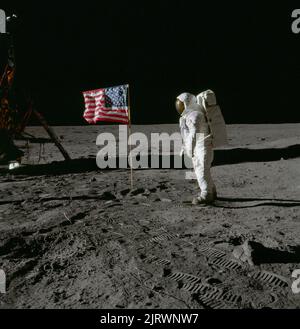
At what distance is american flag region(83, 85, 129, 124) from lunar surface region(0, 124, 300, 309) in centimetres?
108

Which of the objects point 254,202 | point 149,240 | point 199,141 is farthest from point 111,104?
point 149,240

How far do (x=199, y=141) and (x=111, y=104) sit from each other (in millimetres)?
1692

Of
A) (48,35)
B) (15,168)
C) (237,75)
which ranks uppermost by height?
(48,35)

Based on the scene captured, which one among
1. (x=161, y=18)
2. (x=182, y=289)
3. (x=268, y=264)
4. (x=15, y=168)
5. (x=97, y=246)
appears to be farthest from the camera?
(x=161, y=18)

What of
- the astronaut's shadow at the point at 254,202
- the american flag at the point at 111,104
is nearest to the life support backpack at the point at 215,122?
the astronaut's shadow at the point at 254,202

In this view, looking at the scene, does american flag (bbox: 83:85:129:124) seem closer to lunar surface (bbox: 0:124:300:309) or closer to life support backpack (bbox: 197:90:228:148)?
lunar surface (bbox: 0:124:300:309)

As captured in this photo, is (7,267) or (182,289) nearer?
(182,289)

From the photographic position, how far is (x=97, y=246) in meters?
3.74

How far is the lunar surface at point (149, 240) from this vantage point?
284 cm

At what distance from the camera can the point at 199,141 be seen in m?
4.81

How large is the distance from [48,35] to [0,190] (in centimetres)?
1163

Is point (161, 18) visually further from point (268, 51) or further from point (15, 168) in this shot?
point (15, 168)

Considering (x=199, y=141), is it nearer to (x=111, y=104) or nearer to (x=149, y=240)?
(x=149, y=240)

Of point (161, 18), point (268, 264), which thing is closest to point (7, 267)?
point (268, 264)
